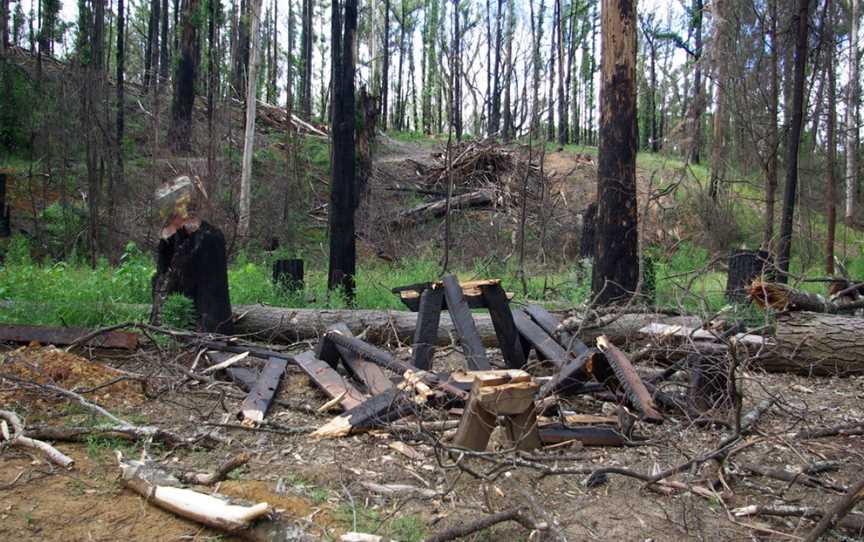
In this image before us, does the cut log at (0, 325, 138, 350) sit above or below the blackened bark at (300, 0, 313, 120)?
below

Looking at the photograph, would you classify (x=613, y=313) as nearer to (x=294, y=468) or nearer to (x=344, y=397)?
(x=344, y=397)

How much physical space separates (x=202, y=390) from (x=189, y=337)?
107 centimetres

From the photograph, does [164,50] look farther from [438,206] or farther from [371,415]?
[371,415]

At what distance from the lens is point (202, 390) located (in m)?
Result: 5.38

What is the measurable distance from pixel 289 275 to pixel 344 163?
1866 millimetres

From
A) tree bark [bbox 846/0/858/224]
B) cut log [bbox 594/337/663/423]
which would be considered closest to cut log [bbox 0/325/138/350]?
cut log [bbox 594/337/663/423]

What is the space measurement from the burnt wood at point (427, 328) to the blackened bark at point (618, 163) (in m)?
3.63

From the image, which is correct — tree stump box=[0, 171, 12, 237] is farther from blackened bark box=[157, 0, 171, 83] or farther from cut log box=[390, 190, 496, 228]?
blackened bark box=[157, 0, 171, 83]

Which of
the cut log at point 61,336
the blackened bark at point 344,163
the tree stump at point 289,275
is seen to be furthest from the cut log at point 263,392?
the blackened bark at point 344,163

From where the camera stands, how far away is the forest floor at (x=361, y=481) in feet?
10.3

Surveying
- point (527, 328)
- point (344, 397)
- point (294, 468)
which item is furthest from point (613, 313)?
point (294, 468)

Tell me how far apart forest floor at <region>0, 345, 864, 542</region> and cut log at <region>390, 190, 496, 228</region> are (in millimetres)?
13307

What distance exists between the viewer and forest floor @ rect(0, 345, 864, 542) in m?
3.13

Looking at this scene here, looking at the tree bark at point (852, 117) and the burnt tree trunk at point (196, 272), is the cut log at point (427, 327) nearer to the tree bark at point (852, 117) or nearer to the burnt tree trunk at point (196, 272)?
the burnt tree trunk at point (196, 272)
